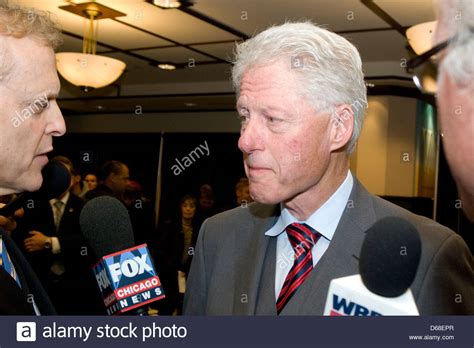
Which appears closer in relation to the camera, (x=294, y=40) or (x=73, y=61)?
(x=294, y=40)

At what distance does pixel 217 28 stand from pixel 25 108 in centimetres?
474

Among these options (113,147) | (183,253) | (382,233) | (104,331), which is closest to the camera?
(382,233)

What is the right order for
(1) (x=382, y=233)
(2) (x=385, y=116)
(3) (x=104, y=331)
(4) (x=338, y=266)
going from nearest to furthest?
(1) (x=382, y=233) → (3) (x=104, y=331) → (4) (x=338, y=266) → (2) (x=385, y=116)

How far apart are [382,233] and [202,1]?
4482 mm

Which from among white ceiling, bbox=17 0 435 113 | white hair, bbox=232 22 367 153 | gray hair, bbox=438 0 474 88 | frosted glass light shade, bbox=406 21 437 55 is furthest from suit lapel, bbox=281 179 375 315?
white ceiling, bbox=17 0 435 113

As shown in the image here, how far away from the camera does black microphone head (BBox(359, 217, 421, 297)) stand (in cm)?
73

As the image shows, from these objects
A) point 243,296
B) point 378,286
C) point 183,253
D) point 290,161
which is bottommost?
point 183,253

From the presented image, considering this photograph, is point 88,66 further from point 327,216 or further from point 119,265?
point 119,265

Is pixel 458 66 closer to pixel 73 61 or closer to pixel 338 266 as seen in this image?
pixel 338 266

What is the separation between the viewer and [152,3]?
197 inches

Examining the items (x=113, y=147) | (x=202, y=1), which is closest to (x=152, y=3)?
(x=202, y=1)

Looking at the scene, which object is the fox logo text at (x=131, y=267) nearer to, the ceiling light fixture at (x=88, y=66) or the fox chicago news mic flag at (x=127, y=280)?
the fox chicago news mic flag at (x=127, y=280)

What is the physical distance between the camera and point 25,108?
4.02 feet

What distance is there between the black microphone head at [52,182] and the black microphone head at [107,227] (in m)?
0.17
